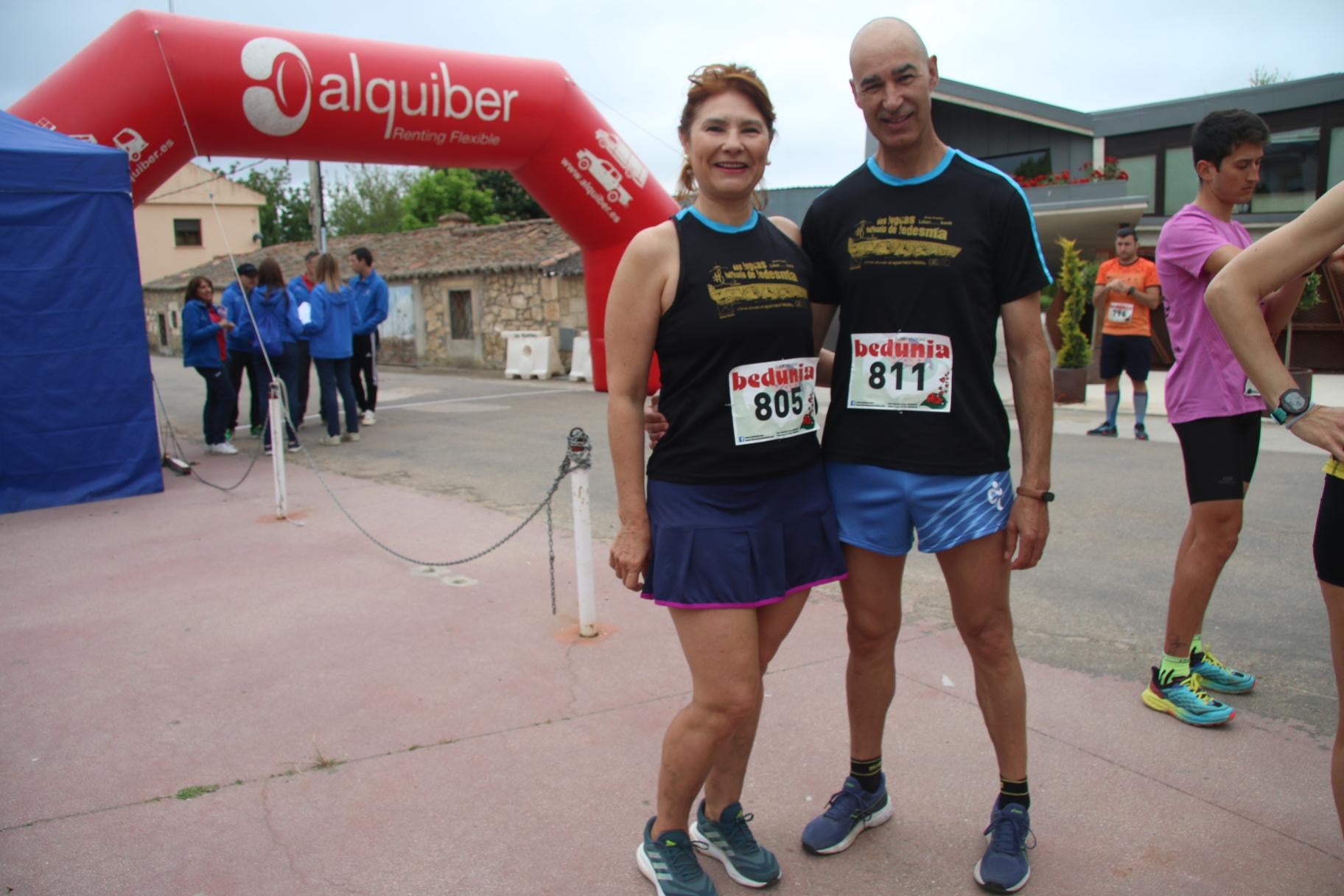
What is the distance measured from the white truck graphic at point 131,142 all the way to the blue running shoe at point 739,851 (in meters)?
7.69

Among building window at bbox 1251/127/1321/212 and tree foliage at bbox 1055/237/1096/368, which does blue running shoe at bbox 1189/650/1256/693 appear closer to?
tree foliage at bbox 1055/237/1096/368

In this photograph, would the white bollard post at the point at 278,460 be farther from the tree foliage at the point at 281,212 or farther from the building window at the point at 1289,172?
the tree foliage at the point at 281,212

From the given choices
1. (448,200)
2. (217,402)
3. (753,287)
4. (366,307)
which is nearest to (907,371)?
(753,287)

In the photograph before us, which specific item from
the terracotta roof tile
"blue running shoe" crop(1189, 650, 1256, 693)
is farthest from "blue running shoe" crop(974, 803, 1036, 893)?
the terracotta roof tile

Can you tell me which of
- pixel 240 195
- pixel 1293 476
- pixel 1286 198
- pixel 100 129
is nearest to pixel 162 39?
pixel 100 129

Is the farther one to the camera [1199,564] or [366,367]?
[366,367]

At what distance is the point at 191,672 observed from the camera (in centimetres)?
405

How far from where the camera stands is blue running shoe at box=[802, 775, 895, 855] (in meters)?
2.66

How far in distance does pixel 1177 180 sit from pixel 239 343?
17.1 meters

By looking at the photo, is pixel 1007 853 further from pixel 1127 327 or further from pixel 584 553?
pixel 1127 327

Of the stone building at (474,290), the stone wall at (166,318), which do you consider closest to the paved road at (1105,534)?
the stone building at (474,290)

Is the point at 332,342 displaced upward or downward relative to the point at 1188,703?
upward

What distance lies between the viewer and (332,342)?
10258 mm

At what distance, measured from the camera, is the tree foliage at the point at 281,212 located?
61844 mm
